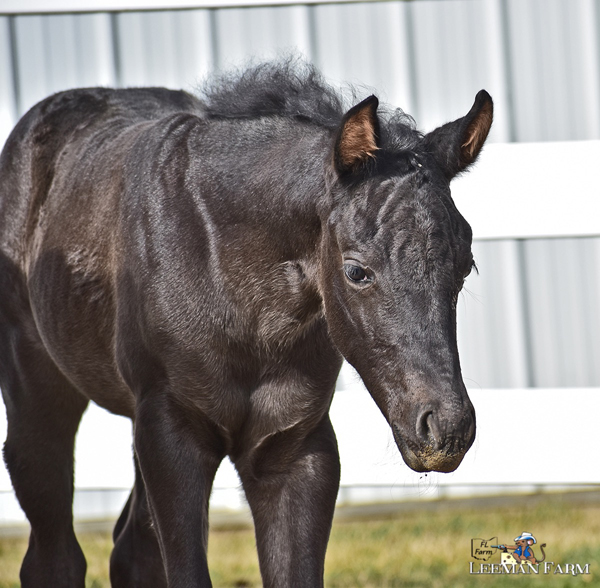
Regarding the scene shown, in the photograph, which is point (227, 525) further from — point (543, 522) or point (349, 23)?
point (349, 23)

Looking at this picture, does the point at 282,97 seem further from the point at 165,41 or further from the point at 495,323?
the point at 495,323

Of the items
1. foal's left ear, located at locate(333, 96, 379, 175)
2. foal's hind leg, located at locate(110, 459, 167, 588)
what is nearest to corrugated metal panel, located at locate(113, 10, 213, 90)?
foal's hind leg, located at locate(110, 459, 167, 588)

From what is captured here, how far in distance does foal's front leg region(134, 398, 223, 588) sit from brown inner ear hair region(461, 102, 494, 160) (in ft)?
3.83

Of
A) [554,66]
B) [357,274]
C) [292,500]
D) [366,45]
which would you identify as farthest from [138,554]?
[554,66]

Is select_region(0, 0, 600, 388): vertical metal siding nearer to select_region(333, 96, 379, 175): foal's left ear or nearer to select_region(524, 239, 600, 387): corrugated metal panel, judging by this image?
select_region(524, 239, 600, 387): corrugated metal panel

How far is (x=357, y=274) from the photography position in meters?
2.47

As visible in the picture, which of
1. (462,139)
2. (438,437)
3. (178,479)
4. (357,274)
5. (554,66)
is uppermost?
(554,66)

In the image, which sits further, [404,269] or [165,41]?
[165,41]

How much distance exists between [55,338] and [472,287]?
258 cm

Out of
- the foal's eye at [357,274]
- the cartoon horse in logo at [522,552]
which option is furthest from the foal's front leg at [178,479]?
the cartoon horse in logo at [522,552]

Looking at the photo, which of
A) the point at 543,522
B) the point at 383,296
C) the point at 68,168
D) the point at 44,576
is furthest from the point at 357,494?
the point at 383,296

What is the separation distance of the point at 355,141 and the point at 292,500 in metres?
1.24

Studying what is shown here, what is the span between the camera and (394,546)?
4773 mm

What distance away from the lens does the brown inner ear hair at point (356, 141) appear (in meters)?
2.52
